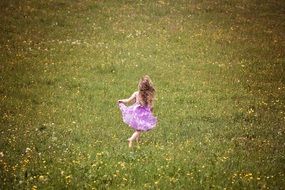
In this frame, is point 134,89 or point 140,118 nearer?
point 140,118

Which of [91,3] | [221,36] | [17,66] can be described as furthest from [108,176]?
[91,3]

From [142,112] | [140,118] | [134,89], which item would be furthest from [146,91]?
[134,89]

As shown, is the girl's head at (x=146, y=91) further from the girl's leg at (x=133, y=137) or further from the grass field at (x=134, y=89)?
the grass field at (x=134, y=89)

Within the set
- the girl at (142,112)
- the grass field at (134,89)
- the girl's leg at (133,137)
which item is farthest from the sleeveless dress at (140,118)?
the grass field at (134,89)

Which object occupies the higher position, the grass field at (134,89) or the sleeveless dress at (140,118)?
the sleeveless dress at (140,118)

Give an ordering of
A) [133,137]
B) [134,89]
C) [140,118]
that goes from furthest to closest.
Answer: [134,89] → [140,118] → [133,137]

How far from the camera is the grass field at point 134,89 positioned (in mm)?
11797

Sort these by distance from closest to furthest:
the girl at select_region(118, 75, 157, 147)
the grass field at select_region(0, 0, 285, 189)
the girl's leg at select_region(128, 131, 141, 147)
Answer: the grass field at select_region(0, 0, 285, 189) < the girl's leg at select_region(128, 131, 141, 147) < the girl at select_region(118, 75, 157, 147)

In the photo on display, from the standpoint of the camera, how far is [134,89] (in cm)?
2069

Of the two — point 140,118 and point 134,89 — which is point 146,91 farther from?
point 134,89

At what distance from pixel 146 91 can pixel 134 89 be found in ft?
19.5

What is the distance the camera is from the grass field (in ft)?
38.7

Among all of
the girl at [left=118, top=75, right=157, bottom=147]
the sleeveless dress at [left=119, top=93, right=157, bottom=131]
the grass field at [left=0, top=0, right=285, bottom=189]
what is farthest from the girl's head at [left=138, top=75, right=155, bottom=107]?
the grass field at [left=0, top=0, right=285, bottom=189]

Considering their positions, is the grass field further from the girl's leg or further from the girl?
the girl
